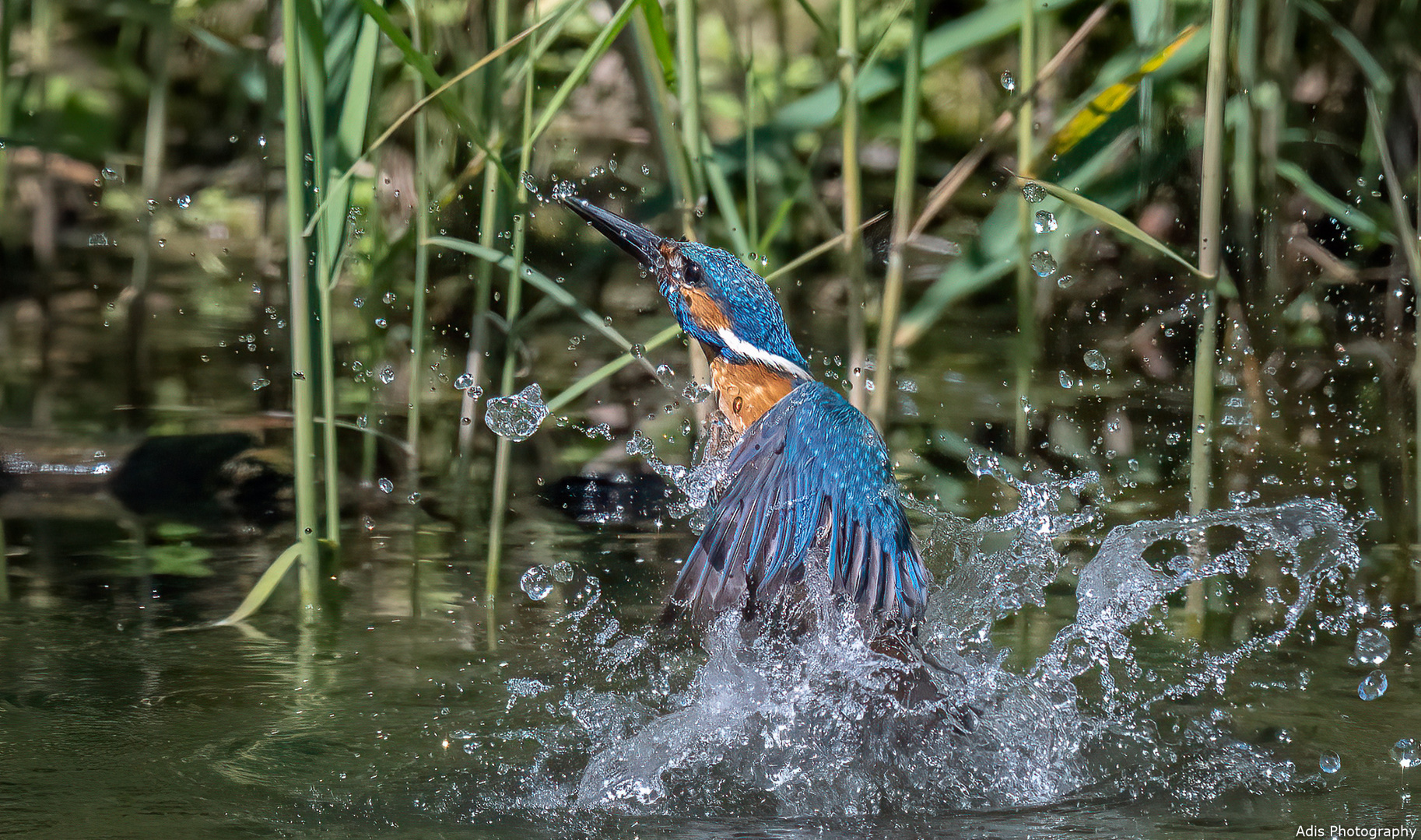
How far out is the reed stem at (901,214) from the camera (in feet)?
10.1

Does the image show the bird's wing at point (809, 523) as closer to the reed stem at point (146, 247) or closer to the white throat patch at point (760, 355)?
the white throat patch at point (760, 355)

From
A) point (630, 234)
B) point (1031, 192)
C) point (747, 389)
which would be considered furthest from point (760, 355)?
point (1031, 192)

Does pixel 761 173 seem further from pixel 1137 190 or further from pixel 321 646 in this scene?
pixel 321 646

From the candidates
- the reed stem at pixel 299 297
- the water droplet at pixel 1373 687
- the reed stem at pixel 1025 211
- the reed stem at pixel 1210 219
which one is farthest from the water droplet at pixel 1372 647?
the reed stem at pixel 299 297

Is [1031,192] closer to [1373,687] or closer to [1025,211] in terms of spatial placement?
[1025,211]

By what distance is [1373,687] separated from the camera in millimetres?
2758

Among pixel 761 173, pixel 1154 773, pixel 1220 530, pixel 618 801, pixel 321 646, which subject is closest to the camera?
pixel 618 801

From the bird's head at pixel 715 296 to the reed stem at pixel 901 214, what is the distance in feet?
0.89

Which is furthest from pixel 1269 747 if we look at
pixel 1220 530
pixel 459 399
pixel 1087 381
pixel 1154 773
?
pixel 459 399

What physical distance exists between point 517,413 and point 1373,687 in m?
1.69

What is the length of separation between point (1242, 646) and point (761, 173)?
7.49 feet

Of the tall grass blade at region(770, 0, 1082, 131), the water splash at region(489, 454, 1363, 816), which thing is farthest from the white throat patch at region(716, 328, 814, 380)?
the tall grass blade at region(770, 0, 1082, 131)

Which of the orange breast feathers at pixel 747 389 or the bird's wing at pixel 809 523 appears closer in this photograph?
the bird's wing at pixel 809 523

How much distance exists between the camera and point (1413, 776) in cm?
240
